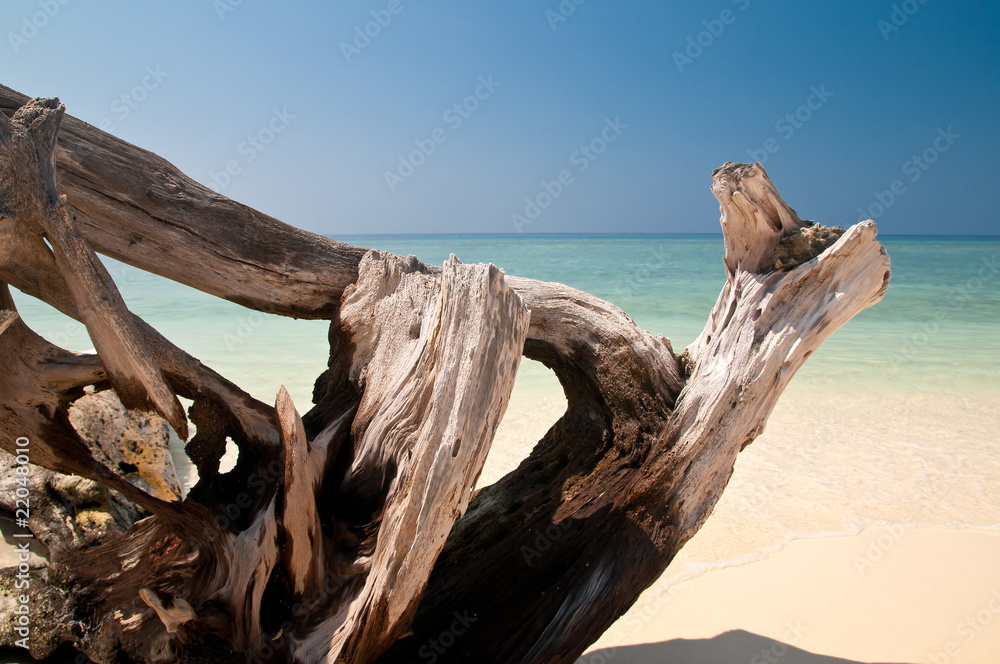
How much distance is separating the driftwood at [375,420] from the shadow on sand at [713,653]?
2.37 ft

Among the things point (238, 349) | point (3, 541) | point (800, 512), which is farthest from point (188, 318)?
point (800, 512)

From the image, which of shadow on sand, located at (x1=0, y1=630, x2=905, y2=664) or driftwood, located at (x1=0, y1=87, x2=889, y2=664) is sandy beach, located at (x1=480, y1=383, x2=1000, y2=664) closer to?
shadow on sand, located at (x1=0, y1=630, x2=905, y2=664)

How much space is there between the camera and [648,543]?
2148 millimetres

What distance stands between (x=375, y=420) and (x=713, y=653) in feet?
6.01

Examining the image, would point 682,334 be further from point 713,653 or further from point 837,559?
point 713,653

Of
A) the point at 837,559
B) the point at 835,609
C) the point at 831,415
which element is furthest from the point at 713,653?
the point at 831,415

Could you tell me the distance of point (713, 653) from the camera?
2701mm

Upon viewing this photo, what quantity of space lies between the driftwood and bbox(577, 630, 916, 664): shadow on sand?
2.37 ft

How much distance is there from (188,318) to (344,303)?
39.8 ft

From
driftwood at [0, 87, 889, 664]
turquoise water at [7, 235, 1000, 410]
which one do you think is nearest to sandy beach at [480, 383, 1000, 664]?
driftwood at [0, 87, 889, 664]

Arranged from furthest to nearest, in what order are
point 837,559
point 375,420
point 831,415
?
point 831,415 → point 837,559 → point 375,420

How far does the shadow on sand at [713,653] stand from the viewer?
2646 millimetres

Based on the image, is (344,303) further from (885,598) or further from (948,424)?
(948,424)

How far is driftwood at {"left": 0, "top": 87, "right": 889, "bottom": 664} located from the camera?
1792 mm
